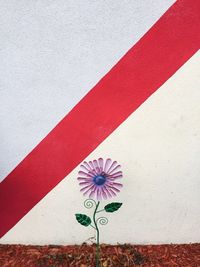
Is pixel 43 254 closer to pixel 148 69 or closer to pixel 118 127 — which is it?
pixel 118 127

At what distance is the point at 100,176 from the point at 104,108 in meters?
0.44

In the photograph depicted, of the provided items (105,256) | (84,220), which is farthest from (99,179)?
(105,256)

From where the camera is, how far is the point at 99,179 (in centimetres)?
174

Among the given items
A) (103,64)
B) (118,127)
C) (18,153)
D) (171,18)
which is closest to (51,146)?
(18,153)

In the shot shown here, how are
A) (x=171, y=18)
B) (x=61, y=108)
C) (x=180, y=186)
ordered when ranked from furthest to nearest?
(x=180, y=186), (x=61, y=108), (x=171, y=18)

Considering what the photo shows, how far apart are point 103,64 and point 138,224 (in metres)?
1.17

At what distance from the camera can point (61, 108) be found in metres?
1.87

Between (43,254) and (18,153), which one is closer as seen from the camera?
(18,153)

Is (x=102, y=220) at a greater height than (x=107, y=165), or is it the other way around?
(x=107, y=165)

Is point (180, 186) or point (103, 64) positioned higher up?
point (103, 64)

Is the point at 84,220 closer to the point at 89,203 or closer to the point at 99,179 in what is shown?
the point at 89,203

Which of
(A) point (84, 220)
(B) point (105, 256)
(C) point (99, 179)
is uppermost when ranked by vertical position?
(C) point (99, 179)

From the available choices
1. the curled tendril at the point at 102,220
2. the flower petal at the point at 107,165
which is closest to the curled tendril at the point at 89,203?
the curled tendril at the point at 102,220

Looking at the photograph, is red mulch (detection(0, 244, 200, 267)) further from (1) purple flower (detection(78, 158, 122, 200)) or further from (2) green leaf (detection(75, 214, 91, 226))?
(1) purple flower (detection(78, 158, 122, 200))
